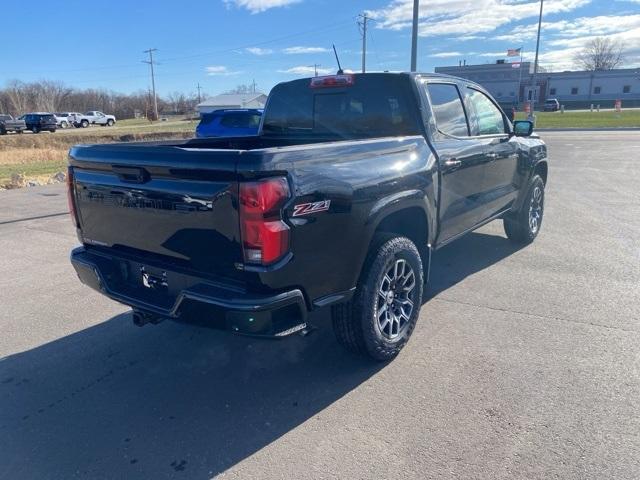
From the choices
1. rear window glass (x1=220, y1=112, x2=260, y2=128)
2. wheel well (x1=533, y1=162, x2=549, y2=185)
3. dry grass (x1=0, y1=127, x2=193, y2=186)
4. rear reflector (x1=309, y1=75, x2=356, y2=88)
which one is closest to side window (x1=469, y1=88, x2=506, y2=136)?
wheel well (x1=533, y1=162, x2=549, y2=185)

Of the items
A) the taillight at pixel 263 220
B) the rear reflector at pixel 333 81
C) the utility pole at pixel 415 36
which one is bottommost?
the taillight at pixel 263 220

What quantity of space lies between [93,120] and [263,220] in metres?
62.9

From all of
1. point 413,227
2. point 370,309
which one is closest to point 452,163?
point 413,227

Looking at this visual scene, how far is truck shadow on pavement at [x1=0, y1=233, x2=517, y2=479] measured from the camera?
8.40 feet

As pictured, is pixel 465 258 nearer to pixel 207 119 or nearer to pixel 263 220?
pixel 263 220

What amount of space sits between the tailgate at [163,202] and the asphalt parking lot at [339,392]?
0.94m

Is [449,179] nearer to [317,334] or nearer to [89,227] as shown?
[317,334]

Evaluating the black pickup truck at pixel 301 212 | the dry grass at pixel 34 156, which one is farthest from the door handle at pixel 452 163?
the dry grass at pixel 34 156

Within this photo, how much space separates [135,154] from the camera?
2846 millimetres

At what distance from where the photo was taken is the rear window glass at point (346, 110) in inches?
154

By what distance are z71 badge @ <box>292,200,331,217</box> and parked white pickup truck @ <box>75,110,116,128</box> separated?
2395 inches

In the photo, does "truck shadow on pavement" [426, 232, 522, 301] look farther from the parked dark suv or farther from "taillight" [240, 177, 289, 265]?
the parked dark suv

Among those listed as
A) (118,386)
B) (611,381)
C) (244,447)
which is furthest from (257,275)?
(611,381)

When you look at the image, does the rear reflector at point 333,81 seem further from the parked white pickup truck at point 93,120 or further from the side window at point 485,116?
the parked white pickup truck at point 93,120
